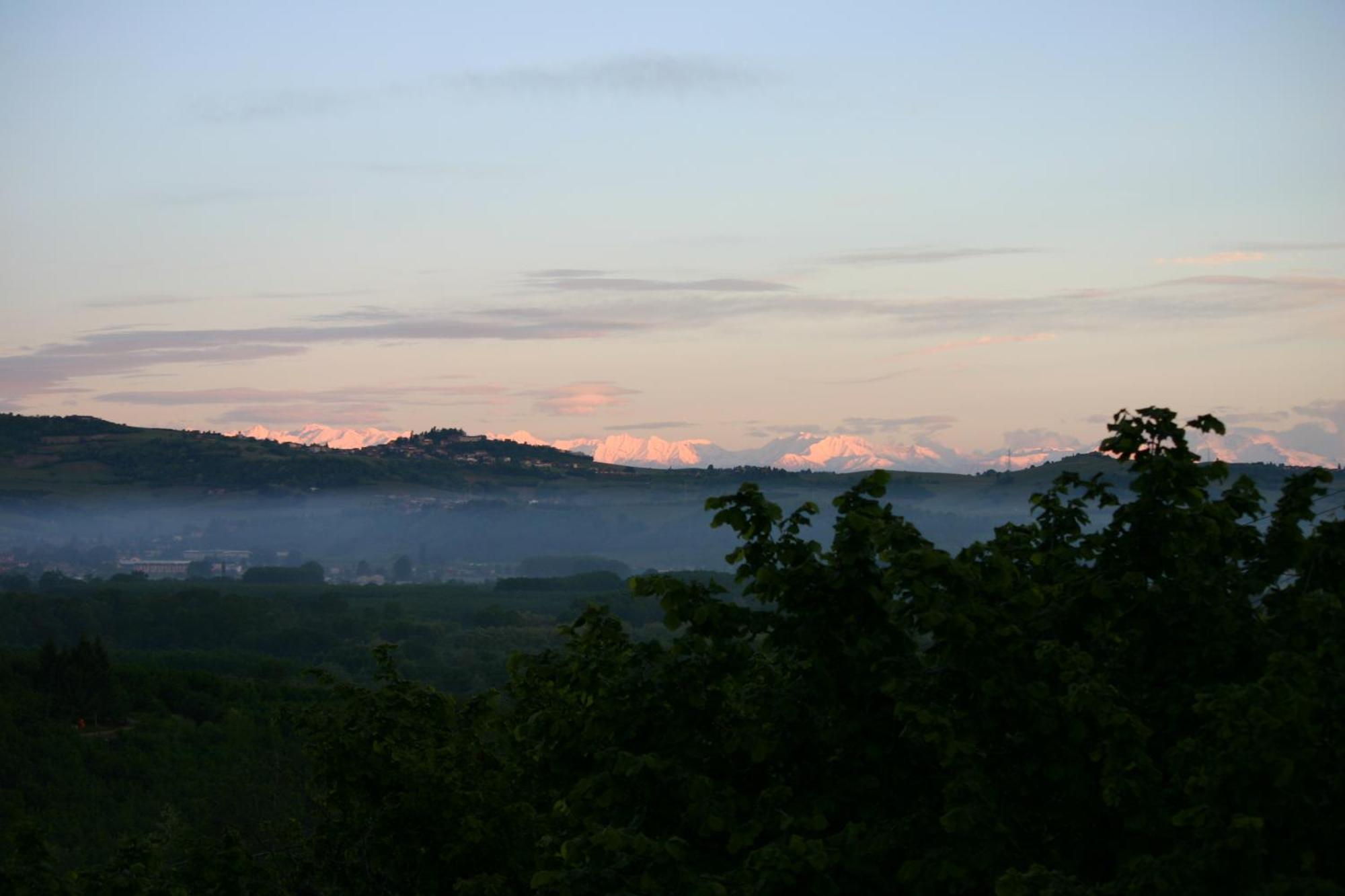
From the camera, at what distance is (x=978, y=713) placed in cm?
1236

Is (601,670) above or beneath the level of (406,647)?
above

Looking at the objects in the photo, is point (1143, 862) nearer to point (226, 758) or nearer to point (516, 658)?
point (516, 658)

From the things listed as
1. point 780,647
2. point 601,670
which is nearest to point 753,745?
point 780,647

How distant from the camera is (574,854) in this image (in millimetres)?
11961

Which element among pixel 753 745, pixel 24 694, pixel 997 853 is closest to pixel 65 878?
pixel 753 745

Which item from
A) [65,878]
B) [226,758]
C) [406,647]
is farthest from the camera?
[406,647]

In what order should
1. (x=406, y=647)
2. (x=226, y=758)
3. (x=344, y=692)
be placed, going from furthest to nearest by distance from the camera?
(x=406, y=647) → (x=226, y=758) → (x=344, y=692)

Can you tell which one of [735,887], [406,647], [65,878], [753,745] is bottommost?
[406,647]

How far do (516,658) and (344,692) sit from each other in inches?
191

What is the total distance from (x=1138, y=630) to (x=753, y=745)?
366 centimetres

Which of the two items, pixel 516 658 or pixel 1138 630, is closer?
pixel 1138 630

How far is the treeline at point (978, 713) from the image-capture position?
10.4 metres

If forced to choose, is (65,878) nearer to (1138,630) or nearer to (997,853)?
(997,853)

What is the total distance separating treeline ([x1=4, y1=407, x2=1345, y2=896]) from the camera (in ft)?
34.1
